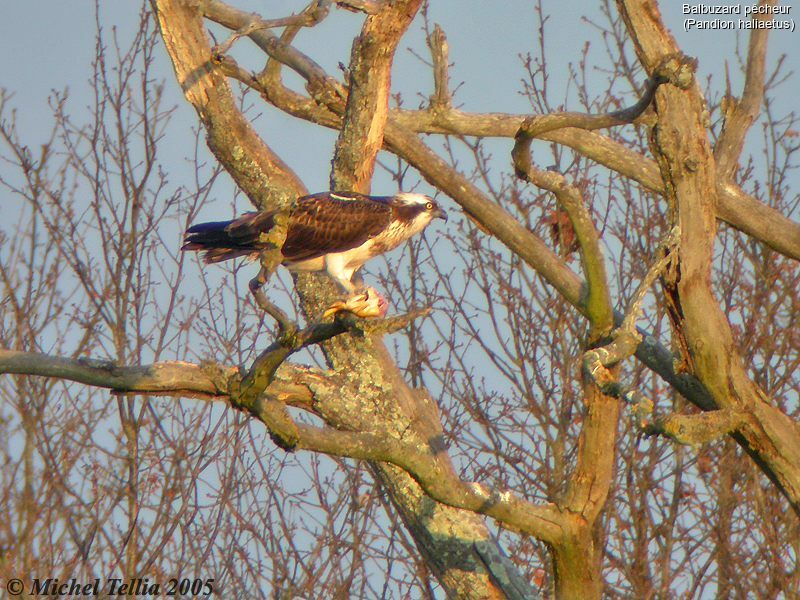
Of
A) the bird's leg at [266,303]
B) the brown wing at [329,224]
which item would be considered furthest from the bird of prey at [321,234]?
the bird's leg at [266,303]

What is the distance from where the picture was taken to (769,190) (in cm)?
974

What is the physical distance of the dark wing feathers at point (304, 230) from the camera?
7.12 metres

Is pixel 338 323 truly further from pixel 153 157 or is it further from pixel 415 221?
pixel 153 157

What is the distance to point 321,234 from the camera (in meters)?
7.30

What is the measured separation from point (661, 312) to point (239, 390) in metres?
5.02

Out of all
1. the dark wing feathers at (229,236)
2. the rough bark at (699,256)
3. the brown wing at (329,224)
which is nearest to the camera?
the rough bark at (699,256)

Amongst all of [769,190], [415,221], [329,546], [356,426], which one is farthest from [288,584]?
[769,190]

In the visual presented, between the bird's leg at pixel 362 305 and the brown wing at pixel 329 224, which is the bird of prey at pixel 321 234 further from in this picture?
the bird's leg at pixel 362 305

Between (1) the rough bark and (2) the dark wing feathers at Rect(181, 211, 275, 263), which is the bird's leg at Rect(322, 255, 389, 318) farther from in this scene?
(2) the dark wing feathers at Rect(181, 211, 275, 263)

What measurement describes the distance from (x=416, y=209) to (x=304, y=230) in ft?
4.07

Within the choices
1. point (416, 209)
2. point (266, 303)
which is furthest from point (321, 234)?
point (266, 303)

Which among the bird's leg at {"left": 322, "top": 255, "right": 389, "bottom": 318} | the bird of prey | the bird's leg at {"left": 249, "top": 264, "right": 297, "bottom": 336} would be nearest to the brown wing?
the bird of prey

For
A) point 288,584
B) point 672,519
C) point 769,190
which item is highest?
point 769,190

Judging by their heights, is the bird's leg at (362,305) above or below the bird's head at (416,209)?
below
